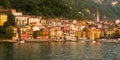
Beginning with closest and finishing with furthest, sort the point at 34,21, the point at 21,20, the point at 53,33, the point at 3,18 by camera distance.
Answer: the point at 3,18 → the point at 53,33 → the point at 21,20 → the point at 34,21

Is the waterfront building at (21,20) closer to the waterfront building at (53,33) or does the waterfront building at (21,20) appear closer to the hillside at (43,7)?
the waterfront building at (53,33)

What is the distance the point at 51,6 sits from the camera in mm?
110938

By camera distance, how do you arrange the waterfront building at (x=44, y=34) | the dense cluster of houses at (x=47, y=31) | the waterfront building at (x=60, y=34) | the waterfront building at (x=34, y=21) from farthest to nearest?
the waterfront building at (x=34, y=21)
the waterfront building at (x=60, y=34)
the waterfront building at (x=44, y=34)
the dense cluster of houses at (x=47, y=31)

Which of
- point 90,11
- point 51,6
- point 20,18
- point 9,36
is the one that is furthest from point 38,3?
point 90,11

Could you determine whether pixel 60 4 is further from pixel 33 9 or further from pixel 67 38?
pixel 67 38

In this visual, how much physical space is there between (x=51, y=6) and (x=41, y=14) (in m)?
10.7

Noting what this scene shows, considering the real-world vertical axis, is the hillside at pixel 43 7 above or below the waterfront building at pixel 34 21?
above

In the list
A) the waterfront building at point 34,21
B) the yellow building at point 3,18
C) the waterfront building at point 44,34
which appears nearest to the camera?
the yellow building at point 3,18

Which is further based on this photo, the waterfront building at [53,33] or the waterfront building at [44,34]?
the waterfront building at [53,33]

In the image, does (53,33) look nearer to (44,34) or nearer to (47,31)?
(47,31)

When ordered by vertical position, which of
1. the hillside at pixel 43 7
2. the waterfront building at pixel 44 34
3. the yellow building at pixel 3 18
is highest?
the hillside at pixel 43 7

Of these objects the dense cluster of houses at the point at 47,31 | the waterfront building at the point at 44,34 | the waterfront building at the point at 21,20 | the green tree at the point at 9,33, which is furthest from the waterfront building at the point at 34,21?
the green tree at the point at 9,33

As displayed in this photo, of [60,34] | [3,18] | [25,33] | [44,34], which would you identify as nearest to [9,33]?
[25,33]

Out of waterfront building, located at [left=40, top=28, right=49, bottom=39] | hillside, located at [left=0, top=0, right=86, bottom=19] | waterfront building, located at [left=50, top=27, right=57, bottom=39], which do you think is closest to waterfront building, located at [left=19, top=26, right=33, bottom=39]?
waterfront building, located at [left=40, top=28, right=49, bottom=39]
